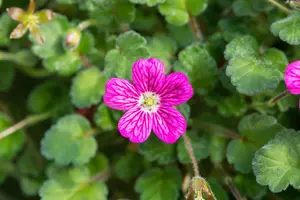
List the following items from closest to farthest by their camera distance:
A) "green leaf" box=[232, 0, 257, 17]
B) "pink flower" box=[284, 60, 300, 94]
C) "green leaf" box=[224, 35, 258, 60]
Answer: "pink flower" box=[284, 60, 300, 94] → "green leaf" box=[224, 35, 258, 60] → "green leaf" box=[232, 0, 257, 17]

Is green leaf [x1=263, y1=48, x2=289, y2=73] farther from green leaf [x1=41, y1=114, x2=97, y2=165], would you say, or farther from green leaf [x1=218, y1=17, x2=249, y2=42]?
green leaf [x1=41, y1=114, x2=97, y2=165]

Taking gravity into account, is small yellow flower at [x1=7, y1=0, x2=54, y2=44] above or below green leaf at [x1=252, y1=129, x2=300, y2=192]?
above

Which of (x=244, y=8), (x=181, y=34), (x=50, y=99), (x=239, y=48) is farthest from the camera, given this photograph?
(x=50, y=99)

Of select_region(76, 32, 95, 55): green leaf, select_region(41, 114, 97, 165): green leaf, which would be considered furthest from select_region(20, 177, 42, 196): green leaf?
select_region(76, 32, 95, 55): green leaf

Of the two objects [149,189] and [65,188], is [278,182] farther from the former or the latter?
[65,188]

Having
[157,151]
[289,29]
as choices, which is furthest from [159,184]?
[289,29]

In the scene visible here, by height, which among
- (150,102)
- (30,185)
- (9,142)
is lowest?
(30,185)

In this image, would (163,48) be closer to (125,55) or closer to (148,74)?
(125,55)
